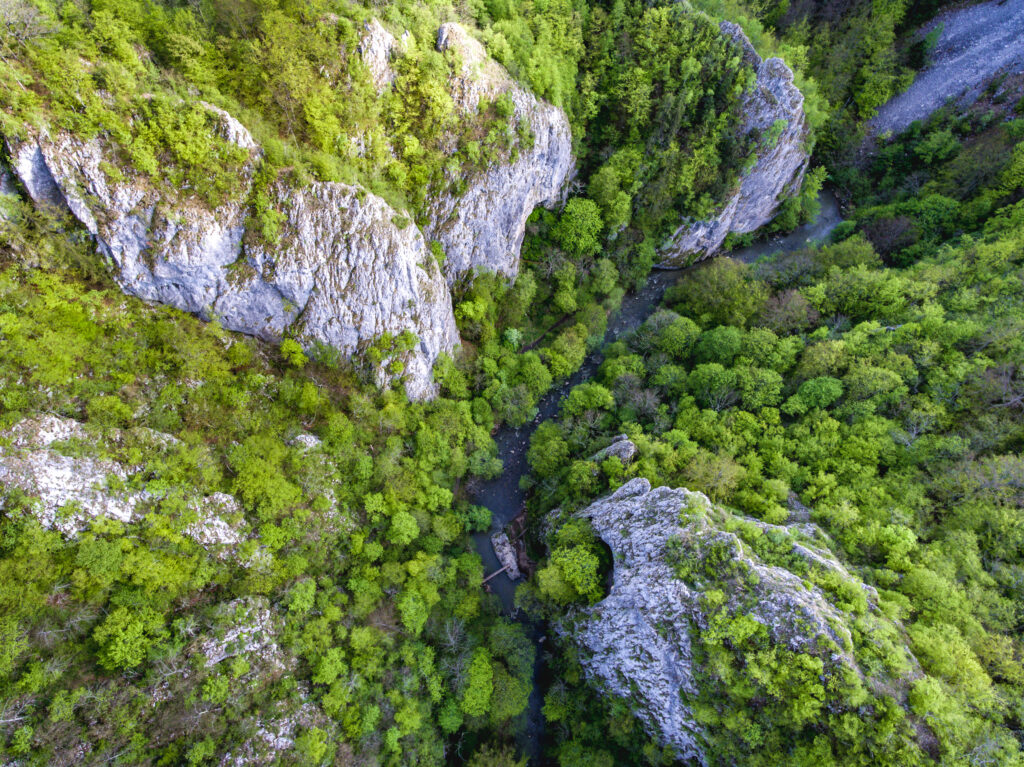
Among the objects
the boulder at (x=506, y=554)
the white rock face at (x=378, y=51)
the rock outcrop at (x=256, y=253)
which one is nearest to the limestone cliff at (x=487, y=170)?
the white rock face at (x=378, y=51)

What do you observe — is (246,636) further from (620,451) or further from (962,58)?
(962,58)

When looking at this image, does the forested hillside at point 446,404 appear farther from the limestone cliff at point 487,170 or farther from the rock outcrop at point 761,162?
the rock outcrop at point 761,162

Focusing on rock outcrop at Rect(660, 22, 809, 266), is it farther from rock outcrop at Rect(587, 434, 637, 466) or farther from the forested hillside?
rock outcrop at Rect(587, 434, 637, 466)

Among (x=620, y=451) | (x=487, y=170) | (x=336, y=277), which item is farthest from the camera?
(x=487, y=170)

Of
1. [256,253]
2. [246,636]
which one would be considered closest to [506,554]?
[246,636]

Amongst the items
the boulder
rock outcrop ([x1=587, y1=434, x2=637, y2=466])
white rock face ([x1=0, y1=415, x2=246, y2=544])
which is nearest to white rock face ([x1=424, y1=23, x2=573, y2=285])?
rock outcrop ([x1=587, y1=434, x2=637, y2=466])

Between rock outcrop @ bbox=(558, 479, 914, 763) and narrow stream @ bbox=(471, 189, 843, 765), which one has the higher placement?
narrow stream @ bbox=(471, 189, 843, 765)

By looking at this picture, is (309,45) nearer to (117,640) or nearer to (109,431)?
(109,431)

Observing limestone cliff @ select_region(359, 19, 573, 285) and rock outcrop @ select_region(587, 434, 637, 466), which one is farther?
limestone cliff @ select_region(359, 19, 573, 285)
